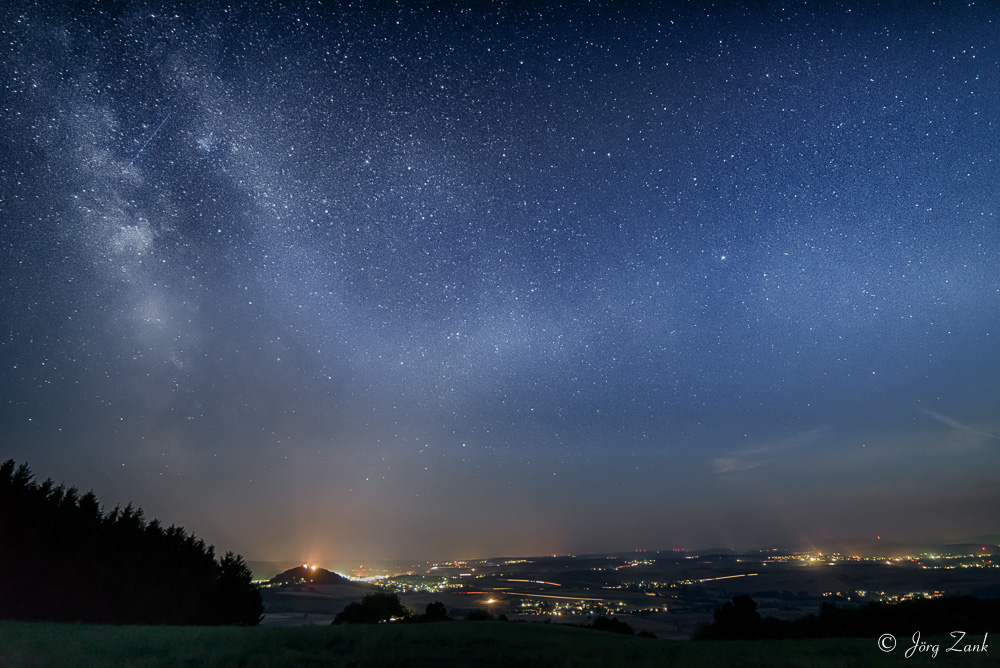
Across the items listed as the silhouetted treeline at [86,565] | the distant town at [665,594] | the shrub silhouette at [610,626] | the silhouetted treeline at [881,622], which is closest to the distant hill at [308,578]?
the distant town at [665,594]

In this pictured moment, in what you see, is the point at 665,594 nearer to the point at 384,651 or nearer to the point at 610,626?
the point at 610,626

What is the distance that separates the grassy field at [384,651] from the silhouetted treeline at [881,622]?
14.1 meters

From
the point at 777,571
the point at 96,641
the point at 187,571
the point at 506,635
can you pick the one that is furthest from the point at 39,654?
the point at 777,571

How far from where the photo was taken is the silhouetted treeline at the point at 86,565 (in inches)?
1190

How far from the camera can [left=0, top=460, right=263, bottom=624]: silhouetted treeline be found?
3022 cm

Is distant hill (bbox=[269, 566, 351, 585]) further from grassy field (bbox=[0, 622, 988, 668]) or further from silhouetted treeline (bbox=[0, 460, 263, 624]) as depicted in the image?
grassy field (bbox=[0, 622, 988, 668])

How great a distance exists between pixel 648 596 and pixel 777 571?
252ft

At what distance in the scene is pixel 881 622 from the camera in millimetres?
29000

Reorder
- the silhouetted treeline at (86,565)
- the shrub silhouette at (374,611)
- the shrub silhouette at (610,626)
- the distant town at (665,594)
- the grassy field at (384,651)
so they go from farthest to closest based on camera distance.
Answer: the distant town at (665,594) < the shrub silhouette at (374,611) < the shrub silhouette at (610,626) < the silhouetted treeline at (86,565) < the grassy field at (384,651)

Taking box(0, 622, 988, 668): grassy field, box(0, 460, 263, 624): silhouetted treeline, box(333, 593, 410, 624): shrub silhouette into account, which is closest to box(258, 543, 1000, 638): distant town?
box(333, 593, 410, 624): shrub silhouette

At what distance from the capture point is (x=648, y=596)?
10069cm

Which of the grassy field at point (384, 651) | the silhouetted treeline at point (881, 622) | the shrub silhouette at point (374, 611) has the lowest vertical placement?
the silhouetted treeline at point (881, 622)

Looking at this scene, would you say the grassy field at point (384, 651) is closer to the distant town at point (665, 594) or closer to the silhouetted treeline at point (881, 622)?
the silhouetted treeline at point (881, 622)

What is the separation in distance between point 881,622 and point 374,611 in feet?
125
